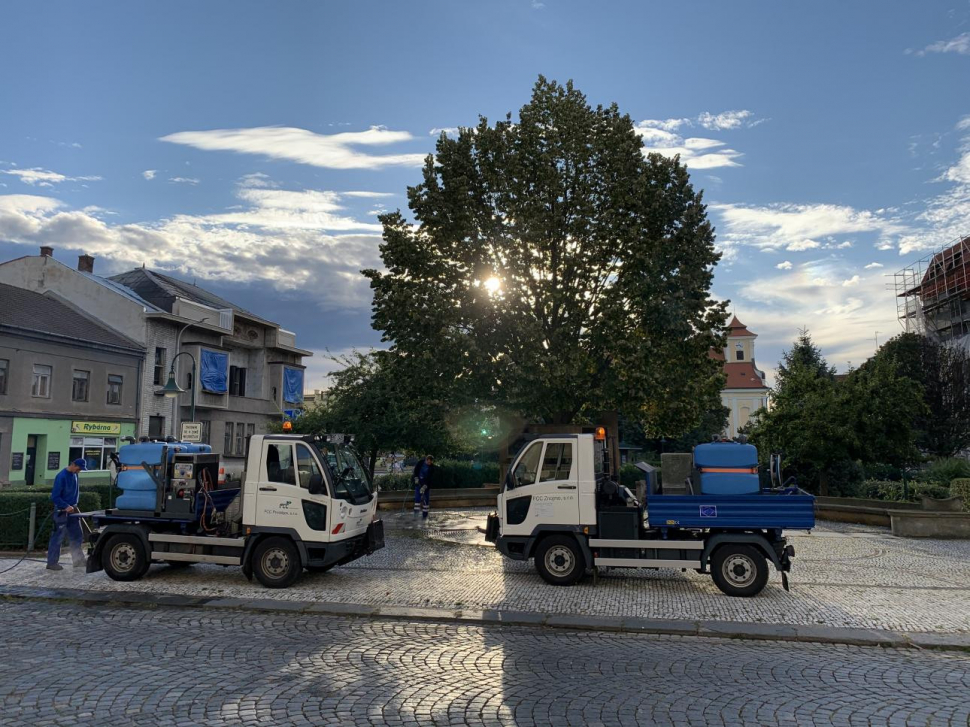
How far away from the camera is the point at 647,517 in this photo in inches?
415

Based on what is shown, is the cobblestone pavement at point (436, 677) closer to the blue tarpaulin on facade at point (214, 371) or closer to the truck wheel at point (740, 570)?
the truck wheel at point (740, 570)

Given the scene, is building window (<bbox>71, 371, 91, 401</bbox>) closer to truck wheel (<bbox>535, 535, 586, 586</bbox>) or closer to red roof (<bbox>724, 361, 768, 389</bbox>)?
truck wheel (<bbox>535, 535, 586, 586</bbox>)

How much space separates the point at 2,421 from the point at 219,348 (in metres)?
12.7

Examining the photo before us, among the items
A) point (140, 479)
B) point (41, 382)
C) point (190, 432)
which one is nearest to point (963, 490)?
point (190, 432)

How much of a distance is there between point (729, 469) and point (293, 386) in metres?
41.3

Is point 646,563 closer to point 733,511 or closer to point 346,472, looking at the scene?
point 733,511

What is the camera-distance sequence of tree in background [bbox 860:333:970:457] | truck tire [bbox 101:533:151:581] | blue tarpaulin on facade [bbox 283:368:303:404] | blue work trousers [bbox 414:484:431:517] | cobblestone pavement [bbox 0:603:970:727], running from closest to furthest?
cobblestone pavement [bbox 0:603:970:727]
truck tire [bbox 101:533:151:581]
blue work trousers [bbox 414:484:431:517]
tree in background [bbox 860:333:970:457]
blue tarpaulin on facade [bbox 283:368:303:404]

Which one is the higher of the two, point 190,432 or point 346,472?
point 190,432

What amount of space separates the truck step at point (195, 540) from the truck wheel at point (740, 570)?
7.34 m

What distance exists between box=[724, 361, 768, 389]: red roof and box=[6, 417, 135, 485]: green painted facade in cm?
7090

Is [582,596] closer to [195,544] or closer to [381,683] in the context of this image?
[381,683]

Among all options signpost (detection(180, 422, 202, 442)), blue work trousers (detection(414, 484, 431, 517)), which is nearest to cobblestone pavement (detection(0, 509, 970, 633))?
signpost (detection(180, 422, 202, 442))

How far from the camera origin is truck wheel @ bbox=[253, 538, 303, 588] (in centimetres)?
1052

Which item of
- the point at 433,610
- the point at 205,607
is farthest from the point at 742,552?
the point at 205,607
